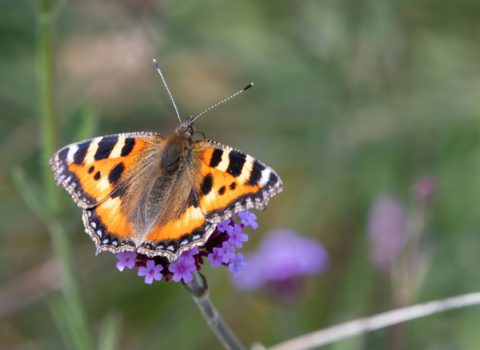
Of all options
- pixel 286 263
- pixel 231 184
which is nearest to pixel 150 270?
pixel 231 184

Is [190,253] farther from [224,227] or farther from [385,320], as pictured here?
[385,320]

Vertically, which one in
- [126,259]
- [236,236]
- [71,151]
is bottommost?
[236,236]

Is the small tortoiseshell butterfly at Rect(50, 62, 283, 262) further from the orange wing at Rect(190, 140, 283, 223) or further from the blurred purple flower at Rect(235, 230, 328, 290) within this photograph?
the blurred purple flower at Rect(235, 230, 328, 290)

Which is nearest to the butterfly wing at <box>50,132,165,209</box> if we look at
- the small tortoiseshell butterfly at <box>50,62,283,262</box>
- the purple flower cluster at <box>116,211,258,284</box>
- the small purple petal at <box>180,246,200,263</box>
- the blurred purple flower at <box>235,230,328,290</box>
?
the small tortoiseshell butterfly at <box>50,62,283,262</box>

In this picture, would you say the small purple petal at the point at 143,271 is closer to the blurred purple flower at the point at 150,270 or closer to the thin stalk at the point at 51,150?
the blurred purple flower at the point at 150,270

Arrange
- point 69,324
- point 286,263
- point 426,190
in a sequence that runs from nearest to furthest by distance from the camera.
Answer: point 426,190
point 69,324
point 286,263

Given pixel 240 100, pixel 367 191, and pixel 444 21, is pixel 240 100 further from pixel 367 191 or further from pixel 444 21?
pixel 444 21

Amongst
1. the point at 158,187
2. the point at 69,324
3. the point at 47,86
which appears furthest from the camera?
the point at 47,86

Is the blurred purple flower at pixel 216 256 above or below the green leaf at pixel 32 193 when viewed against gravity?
below

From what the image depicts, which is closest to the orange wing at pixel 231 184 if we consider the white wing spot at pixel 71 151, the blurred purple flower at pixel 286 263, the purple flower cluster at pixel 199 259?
the purple flower cluster at pixel 199 259
